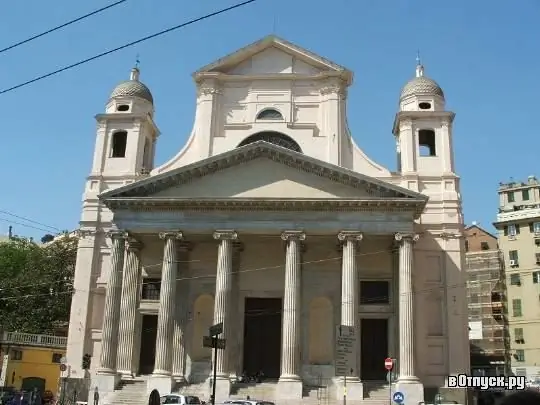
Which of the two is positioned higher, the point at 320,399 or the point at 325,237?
the point at 325,237

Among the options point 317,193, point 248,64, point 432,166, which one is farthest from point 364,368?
point 248,64

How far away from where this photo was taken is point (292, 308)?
30.8 metres

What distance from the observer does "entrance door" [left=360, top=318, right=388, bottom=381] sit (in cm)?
3353

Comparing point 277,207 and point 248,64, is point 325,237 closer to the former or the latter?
point 277,207

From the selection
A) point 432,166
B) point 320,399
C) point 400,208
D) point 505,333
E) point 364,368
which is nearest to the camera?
point 320,399

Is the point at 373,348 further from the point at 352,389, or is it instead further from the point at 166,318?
the point at 166,318

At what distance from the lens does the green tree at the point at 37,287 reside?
49.1m

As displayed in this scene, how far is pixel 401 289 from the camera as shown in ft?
101

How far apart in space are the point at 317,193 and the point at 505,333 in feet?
102

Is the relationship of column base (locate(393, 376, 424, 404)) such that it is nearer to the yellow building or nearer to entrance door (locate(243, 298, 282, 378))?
entrance door (locate(243, 298, 282, 378))

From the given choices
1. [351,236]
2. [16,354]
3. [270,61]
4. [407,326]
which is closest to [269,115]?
[270,61]

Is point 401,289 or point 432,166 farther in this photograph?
point 432,166

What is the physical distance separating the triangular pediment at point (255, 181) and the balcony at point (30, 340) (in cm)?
1314

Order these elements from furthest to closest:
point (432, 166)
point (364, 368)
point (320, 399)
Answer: point (432, 166) < point (364, 368) < point (320, 399)
